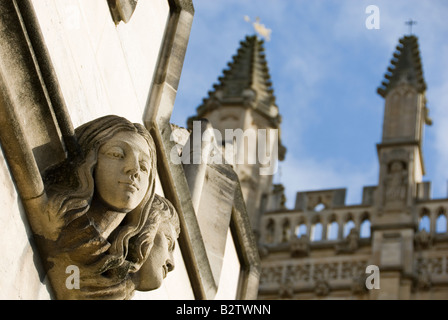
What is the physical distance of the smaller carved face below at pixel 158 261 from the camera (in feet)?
16.3

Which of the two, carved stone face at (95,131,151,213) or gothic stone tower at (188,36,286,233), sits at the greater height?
gothic stone tower at (188,36,286,233)

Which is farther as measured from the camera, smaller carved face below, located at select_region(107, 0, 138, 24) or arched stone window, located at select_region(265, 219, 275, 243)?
arched stone window, located at select_region(265, 219, 275, 243)

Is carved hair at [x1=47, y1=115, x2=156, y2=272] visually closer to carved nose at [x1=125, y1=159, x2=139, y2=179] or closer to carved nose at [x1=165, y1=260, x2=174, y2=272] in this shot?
carved nose at [x1=125, y1=159, x2=139, y2=179]

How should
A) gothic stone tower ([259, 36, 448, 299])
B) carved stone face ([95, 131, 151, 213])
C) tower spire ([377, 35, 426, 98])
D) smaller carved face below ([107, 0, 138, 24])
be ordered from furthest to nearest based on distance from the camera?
1. tower spire ([377, 35, 426, 98])
2. gothic stone tower ([259, 36, 448, 299])
3. smaller carved face below ([107, 0, 138, 24])
4. carved stone face ([95, 131, 151, 213])

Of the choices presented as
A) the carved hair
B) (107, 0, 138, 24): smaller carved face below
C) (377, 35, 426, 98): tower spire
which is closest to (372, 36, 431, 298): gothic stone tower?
(377, 35, 426, 98): tower spire

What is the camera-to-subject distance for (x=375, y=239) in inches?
909

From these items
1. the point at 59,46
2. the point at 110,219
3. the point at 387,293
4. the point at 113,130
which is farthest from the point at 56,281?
the point at 387,293

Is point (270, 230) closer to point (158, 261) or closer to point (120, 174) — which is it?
point (158, 261)

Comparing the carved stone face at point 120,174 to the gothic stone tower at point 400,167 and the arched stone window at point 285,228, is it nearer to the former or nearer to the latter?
the gothic stone tower at point 400,167

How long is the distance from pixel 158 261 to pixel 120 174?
1.97 feet

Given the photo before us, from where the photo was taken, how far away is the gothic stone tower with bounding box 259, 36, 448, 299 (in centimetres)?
2236

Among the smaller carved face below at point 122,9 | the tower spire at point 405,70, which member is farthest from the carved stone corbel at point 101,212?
the tower spire at point 405,70

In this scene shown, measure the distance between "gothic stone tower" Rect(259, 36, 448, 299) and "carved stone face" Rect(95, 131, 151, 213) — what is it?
17.3 meters

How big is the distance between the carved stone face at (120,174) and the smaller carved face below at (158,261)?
0.41 meters
